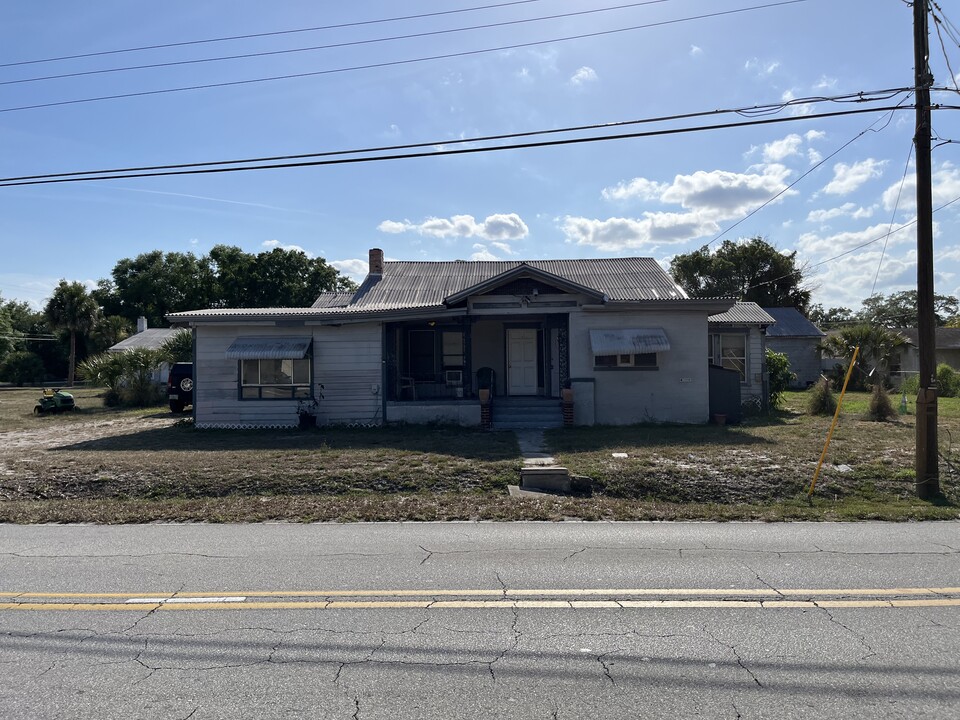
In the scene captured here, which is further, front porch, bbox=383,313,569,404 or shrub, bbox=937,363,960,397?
shrub, bbox=937,363,960,397

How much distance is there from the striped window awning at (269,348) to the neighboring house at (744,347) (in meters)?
12.6

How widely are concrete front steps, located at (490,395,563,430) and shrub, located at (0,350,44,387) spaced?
51.4 m

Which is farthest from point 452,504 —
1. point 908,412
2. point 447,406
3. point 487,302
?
point 908,412

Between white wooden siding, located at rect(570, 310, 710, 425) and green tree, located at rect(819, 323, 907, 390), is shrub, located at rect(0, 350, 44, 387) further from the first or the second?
green tree, located at rect(819, 323, 907, 390)

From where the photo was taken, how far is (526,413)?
1775 cm

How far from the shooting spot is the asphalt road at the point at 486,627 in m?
3.83

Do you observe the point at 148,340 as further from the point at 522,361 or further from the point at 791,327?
the point at 791,327

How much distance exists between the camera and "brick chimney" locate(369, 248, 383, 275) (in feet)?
76.1

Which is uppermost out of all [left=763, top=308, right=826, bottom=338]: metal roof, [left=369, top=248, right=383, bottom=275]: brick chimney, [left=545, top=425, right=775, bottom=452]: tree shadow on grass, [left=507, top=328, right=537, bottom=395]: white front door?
[left=369, top=248, right=383, bottom=275]: brick chimney

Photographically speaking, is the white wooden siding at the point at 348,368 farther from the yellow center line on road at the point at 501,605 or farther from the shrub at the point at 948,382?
the shrub at the point at 948,382

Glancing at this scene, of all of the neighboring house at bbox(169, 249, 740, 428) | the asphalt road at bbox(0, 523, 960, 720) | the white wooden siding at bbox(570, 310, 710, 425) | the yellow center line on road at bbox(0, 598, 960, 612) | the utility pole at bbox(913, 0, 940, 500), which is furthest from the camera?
the white wooden siding at bbox(570, 310, 710, 425)

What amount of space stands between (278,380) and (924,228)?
14.2 m

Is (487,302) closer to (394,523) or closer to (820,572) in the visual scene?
(394,523)

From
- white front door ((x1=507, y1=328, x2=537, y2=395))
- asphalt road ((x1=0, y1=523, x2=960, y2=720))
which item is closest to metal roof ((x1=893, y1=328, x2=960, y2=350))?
white front door ((x1=507, y1=328, x2=537, y2=395))
